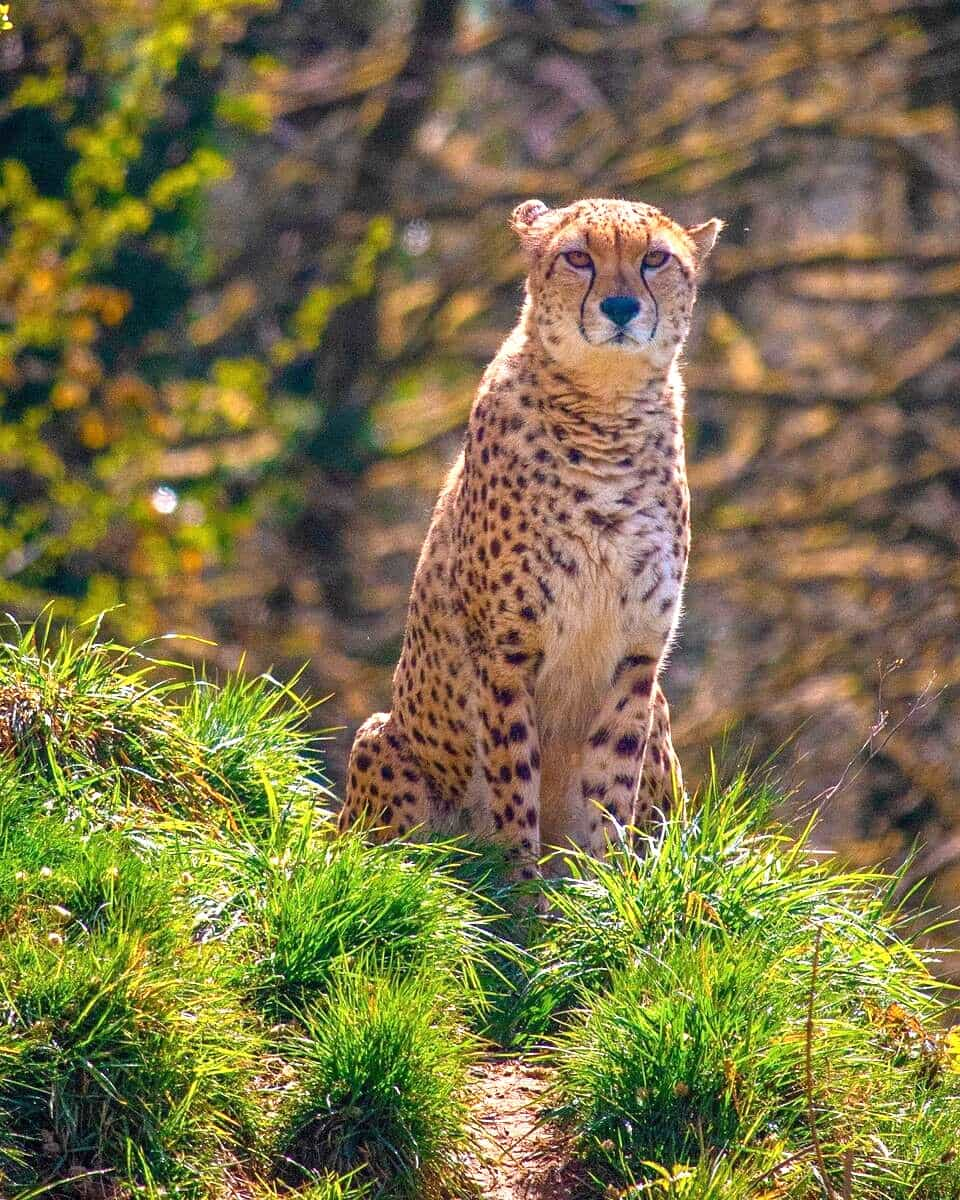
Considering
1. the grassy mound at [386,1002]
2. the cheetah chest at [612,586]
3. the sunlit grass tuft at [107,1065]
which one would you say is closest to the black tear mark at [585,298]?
the cheetah chest at [612,586]

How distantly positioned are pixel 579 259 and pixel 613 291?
0.50 ft

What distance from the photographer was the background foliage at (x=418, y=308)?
32.1ft

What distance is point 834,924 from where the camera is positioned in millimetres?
4602

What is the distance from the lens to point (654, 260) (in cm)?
533

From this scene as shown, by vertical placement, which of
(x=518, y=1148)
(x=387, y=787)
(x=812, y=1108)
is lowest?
(x=387, y=787)

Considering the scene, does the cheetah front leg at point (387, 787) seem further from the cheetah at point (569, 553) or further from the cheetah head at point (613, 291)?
the cheetah head at point (613, 291)

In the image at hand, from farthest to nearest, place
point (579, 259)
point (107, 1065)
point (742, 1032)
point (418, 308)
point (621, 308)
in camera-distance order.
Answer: point (418, 308) < point (579, 259) < point (621, 308) < point (742, 1032) < point (107, 1065)

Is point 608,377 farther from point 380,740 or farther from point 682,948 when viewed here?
point 682,948

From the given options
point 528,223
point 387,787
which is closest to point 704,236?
point 528,223

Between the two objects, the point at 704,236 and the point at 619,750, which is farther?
the point at 704,236

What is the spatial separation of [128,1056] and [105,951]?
0.21 m

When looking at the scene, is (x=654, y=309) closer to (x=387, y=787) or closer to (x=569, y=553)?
(x=569, y=553)

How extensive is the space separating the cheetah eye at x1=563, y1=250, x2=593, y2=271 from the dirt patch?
2.04 m

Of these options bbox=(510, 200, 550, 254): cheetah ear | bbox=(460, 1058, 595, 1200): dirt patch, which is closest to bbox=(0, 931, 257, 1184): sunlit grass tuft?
bbox=(460, 1058, 595, 1200): dirt patch
